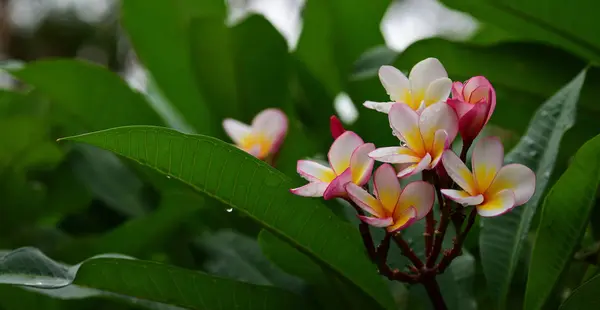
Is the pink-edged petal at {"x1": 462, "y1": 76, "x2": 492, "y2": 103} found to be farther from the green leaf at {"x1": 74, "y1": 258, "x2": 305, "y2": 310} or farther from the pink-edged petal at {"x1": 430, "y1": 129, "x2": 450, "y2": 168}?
the green leaf at {"x1": 74, "y1": 258, "x2": 305, "y2": 310}

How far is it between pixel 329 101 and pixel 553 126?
41 cm

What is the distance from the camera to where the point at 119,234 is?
751 mm

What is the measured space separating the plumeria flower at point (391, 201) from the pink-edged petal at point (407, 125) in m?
0.02

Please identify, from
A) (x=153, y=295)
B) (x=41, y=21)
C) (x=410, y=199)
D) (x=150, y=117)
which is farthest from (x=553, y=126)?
(x=41, y=21)

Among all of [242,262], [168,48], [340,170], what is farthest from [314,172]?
[168,48]

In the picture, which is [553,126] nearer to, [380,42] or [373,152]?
[373,152]

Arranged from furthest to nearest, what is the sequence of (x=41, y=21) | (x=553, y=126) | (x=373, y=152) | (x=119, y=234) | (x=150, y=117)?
(x=41, y=21) < (x=150, y=117) < (x=119, y=234) < (x=553, y=126) < (x=373, y=152)

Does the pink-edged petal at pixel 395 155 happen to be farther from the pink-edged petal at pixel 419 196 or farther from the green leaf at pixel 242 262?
the green leaf at pixel 242 262

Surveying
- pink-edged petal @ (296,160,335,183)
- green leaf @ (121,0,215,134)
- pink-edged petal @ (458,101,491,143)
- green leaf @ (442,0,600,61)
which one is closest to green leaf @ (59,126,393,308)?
pink-edged petal @ (296,160,335,183)

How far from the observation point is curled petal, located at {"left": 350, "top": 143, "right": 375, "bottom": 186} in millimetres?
473

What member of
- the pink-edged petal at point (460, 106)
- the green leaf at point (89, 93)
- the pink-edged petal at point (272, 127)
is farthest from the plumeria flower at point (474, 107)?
the green leaf at point (89, 93)

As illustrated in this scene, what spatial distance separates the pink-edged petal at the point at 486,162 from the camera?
47 cm

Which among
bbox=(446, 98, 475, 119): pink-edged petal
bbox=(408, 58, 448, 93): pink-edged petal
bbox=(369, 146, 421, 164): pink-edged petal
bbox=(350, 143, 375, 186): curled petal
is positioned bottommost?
bbox=(350, 143, 375, 186): curled petal

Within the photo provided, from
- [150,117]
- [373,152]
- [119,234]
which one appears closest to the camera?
[373,152]
